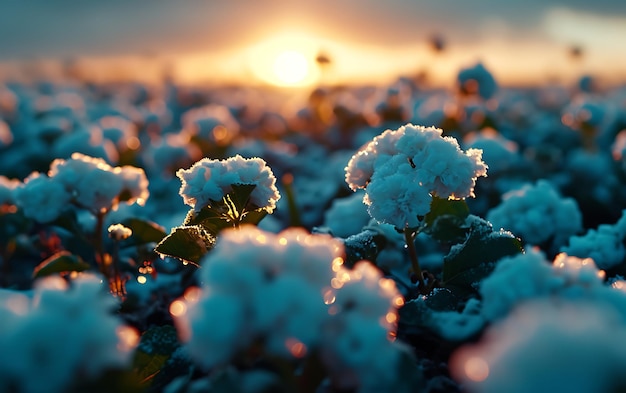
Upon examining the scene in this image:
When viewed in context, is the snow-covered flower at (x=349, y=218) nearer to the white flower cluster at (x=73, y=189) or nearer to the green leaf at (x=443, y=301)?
the white flower cluster at (x=73, y=189)

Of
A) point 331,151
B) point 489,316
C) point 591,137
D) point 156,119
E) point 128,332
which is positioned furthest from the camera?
point 156,119

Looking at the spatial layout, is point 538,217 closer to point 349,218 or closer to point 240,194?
point 349,218

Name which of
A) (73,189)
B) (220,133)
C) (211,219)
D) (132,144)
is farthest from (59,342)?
(132,144)

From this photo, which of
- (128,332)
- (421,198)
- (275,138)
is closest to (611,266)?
(421,198)

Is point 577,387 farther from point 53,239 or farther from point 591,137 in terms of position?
point 591,137

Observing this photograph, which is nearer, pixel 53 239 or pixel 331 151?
pixel 53 239

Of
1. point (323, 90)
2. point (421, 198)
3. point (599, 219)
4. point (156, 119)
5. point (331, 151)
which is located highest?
point (323, 90)
